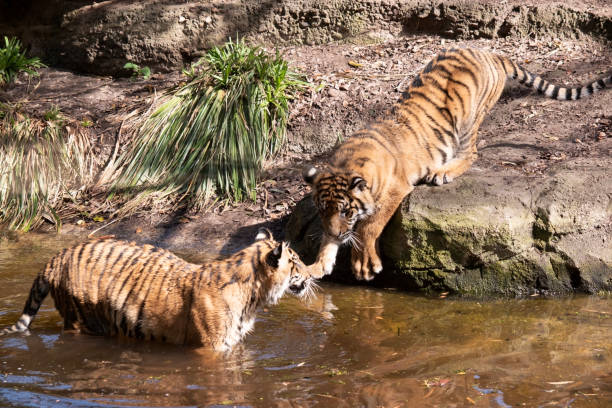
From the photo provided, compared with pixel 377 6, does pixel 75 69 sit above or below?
below

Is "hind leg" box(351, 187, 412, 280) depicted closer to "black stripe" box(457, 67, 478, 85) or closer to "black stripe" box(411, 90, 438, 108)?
"black stripe" box(411, 90, 438, 108)

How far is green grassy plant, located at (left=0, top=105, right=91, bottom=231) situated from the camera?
8133 mm

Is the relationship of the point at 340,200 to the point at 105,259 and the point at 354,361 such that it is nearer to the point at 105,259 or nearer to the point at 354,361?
the point at 354,361

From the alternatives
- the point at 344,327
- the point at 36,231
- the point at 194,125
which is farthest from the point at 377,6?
the point at 344,327

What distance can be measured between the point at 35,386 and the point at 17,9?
8851mm

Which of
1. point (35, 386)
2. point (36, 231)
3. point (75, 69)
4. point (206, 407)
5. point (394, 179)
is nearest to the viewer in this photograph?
point (206, 407)

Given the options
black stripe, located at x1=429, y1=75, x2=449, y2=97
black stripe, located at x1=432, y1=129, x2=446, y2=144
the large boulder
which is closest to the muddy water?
the large boulder

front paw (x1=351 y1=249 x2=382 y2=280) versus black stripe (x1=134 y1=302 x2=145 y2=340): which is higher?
front paw (x1=351 y1=249 x2=382 y2=280)

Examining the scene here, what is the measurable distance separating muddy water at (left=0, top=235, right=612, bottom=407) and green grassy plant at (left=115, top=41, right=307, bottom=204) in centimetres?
265

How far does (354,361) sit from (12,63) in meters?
7.72

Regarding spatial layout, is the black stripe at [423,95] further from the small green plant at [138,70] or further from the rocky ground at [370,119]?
the small green plant at [138,70]

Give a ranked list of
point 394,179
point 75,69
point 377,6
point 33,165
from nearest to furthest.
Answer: point 394,179, point 33,165, point 377,6, point 75,69

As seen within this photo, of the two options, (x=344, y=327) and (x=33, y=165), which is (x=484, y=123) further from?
(x=33, y=165)

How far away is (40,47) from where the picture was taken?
1094 cm
